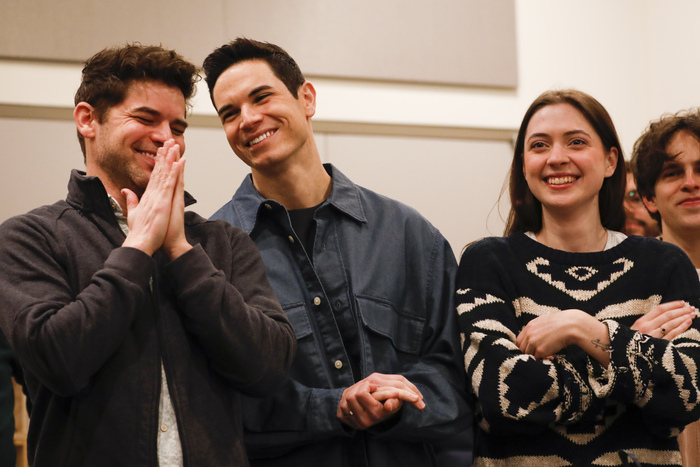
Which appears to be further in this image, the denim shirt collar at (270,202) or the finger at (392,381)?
the denim shirt collar at (270,202)

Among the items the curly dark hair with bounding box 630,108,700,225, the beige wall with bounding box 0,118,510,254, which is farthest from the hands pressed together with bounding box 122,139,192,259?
the beige wall with bounding box 0,118,510,254

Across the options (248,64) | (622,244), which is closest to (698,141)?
(622,244)

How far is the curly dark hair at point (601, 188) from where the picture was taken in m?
2.24

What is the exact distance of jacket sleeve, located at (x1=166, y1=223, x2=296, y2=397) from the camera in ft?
5.25

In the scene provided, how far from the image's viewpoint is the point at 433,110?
4.38 metres

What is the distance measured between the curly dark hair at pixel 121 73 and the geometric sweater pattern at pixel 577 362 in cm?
93

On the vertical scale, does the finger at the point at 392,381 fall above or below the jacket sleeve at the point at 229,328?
below

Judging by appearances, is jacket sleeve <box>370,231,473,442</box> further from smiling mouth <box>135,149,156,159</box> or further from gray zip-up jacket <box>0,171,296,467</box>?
smiling mouth <box>135,149,156,159</box>

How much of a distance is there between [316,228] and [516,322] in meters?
0.61

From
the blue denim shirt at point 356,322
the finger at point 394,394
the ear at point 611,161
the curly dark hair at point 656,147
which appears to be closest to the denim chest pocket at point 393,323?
the blue denim shirt at point 356,322

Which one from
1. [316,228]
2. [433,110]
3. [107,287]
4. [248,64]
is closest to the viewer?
[107,287]

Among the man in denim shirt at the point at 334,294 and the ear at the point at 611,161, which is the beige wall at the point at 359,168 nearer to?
the ear at the point at 611,161

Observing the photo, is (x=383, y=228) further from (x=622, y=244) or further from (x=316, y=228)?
(x=622, y=244)

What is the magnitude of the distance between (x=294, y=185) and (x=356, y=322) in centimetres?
46
